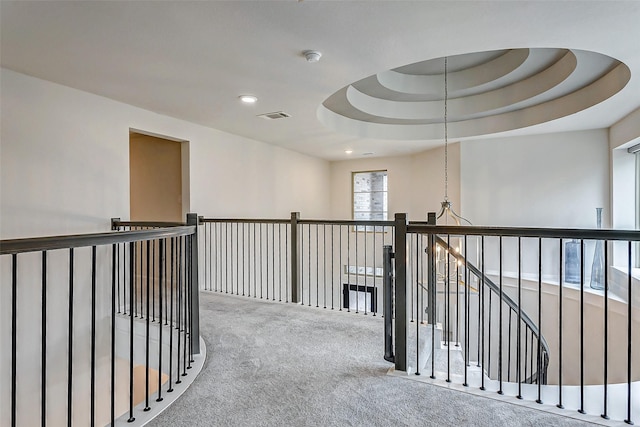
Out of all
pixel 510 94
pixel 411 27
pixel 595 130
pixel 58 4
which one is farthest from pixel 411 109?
pixel 58 4

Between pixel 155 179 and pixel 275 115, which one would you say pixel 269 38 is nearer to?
pixel 275 115

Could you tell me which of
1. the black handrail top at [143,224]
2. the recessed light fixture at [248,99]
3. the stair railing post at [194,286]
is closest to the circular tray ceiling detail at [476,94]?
the recessed light fixture at [248,99]

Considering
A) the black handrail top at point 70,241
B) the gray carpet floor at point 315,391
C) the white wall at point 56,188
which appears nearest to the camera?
the black handrail top at point 70,241

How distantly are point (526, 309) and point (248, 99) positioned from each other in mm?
5517

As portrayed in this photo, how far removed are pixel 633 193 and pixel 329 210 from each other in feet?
19.6

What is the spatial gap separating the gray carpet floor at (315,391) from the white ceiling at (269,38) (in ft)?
8.25

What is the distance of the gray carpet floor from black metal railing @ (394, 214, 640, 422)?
0.24 metres

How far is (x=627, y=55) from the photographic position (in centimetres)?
287

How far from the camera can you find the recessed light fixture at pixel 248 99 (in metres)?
3.93

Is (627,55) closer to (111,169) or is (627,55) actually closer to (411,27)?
(411,27)

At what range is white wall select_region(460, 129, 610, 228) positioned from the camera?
5438mm

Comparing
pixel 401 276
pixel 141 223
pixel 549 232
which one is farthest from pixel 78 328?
pixel 549 232

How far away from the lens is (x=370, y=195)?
28.5 feet

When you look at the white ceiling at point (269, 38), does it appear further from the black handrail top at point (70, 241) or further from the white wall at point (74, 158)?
the black handrail top at point (70, 241)
